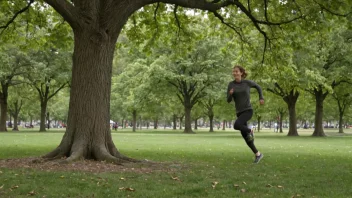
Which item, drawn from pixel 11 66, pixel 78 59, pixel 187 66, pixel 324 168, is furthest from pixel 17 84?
pixel 324 168

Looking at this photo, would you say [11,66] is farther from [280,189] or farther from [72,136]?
[280,189]

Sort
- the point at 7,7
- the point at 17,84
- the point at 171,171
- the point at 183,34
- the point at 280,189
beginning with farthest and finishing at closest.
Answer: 1. the point at 17,84
2. the point at 183,34
3. the point at 7,7
4. the point at 171,171
5. the point at 280,189

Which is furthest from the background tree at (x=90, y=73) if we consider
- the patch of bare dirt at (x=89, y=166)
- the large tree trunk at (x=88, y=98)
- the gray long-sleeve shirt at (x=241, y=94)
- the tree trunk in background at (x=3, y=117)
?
the tree trunk in background at (x=3, y=117)

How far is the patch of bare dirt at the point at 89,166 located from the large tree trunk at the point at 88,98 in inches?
22.4

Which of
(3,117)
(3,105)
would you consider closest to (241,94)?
(3,117)

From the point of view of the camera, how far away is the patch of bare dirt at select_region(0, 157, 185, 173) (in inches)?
320

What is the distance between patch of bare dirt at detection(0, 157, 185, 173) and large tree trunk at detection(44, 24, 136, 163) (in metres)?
0.57

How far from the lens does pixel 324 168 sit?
945 cm

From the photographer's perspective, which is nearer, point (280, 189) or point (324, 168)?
point (280, 189)

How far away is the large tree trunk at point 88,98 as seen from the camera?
9547 mm

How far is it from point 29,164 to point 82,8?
4.16 metres

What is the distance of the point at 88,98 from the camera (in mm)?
9547

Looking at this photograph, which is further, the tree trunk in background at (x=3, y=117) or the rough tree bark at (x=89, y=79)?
the tree trunk in background at (x=3, y=117)

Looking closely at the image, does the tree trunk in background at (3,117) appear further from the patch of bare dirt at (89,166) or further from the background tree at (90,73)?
the background tree at (90,73)
